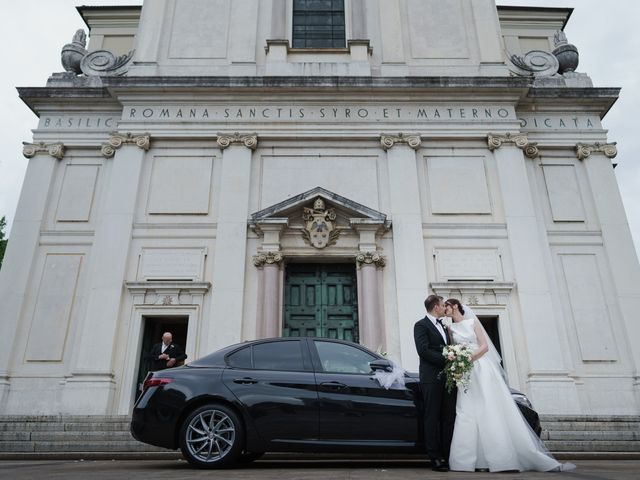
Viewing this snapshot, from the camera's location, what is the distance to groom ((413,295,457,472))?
5.81 meters

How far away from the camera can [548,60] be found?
17.6m

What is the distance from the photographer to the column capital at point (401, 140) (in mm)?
15516

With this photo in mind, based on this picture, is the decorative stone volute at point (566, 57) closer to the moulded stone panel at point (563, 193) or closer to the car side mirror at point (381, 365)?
the moulded stone panel at point (563, 193)

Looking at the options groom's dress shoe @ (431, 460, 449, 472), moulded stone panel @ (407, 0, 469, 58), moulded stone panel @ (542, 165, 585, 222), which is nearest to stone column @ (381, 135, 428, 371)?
moulded stone panel @ (407, 0, 469, 58)

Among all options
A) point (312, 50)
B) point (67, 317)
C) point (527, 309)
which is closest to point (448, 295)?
point (527, 309)

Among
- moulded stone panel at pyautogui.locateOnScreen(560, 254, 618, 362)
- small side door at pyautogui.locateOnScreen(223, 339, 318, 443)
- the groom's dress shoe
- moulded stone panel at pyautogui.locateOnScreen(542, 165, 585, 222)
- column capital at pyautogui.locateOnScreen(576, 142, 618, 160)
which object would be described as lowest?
the groom's dress shoe

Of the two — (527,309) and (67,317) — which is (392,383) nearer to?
(527,309)

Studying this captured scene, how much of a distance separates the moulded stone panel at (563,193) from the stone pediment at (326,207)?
5143mm

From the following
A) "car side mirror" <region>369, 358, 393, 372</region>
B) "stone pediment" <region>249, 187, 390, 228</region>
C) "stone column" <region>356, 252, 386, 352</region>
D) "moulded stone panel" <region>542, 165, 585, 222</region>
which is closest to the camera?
"car side mirror" <region>369, 358, 393, 372</region>

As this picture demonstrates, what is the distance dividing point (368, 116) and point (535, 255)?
6.19 meters

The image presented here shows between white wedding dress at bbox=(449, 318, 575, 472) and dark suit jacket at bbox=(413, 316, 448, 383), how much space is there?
347 millimetres

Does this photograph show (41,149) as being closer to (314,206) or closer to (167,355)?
(314,206)

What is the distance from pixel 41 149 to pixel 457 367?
571 inches

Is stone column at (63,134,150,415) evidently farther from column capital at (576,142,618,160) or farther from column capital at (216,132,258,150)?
column capital at (576,142,618,160)
